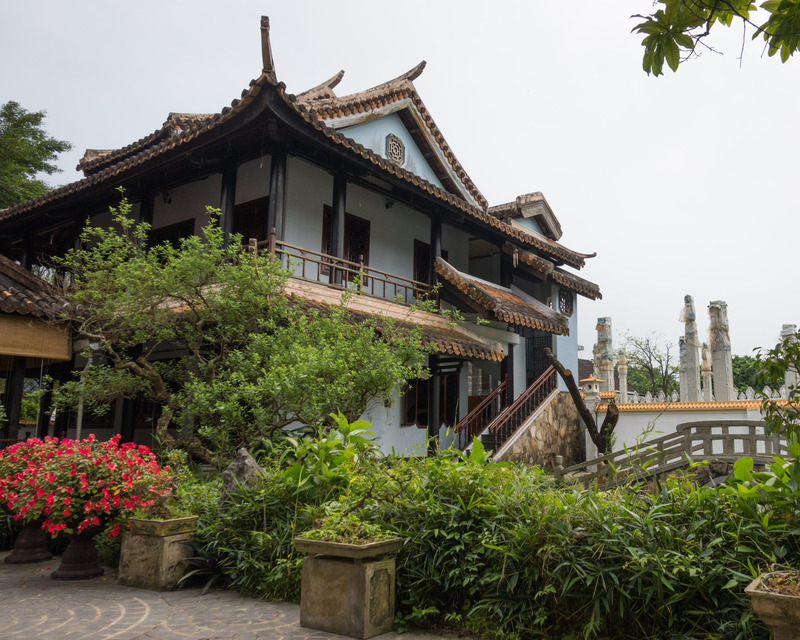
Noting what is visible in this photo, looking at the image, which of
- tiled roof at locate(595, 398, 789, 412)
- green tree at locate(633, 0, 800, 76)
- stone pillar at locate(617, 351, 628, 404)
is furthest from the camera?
stone pillar at locate(617, 351, 628, 404)

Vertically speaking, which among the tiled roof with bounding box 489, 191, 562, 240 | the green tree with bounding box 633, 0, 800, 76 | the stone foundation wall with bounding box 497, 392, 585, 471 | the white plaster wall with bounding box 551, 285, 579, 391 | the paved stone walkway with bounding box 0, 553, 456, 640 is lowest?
the paved stone walkway with bounding box 0, 553, 456, 640

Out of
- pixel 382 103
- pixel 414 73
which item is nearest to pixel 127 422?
pixel 382 103

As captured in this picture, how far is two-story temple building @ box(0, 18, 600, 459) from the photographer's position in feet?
32.8

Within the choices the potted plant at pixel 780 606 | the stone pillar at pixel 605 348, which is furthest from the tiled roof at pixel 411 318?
the stone pillar at pixel 605 348

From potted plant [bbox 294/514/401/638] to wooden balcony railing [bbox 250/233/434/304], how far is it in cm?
455

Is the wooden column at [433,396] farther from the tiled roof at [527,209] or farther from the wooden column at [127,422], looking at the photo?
the tiled roof at [527,209]

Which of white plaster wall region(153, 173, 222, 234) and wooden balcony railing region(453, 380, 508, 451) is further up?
white plaster wall region(153, 173, 222, 234)

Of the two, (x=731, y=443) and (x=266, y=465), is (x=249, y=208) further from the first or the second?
(x=731, y=443)

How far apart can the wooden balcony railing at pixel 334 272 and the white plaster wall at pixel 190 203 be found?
7.81 ft

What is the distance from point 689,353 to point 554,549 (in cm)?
2508

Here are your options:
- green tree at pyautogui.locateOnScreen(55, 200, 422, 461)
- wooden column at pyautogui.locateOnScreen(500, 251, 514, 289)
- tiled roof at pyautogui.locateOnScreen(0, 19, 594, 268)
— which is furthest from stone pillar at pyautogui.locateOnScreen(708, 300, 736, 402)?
green tree at pyautogui.locateOnScreen(55, 200, 422, 461)

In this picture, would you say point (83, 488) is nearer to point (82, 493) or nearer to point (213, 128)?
point (82, 493)

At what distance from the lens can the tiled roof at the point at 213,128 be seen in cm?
903

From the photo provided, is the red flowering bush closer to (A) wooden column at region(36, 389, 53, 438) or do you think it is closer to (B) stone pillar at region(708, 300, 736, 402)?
(A) wooden column at region(36, 389, 53, 438)
